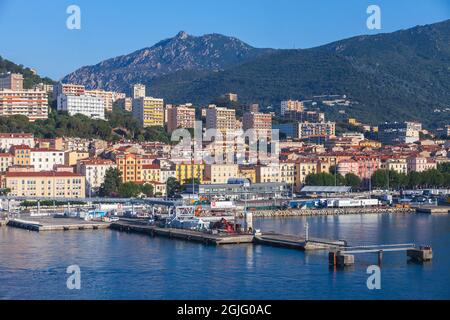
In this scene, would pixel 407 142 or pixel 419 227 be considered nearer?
pixel 419 227

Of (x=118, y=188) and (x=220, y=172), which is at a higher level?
(x=220, y=172)

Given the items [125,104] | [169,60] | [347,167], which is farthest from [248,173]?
[169,60]

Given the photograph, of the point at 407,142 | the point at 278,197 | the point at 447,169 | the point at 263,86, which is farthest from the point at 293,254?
the point at 263,86

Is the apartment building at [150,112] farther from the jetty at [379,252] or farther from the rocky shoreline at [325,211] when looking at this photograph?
the jetty at [379,252]

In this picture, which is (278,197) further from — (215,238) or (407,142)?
(407,142)

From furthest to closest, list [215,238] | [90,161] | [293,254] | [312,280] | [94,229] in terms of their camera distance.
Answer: [90,161], [94,229], [215,238], [293,254], [312,280]

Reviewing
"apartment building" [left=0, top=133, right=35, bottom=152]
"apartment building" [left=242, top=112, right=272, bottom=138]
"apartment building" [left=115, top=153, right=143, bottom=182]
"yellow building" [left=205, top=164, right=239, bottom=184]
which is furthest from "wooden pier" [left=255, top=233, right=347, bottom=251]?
"apartment building" [left=242, top=112, right=272, bottom=138]

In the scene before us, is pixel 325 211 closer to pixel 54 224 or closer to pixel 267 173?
pixel 267 173
